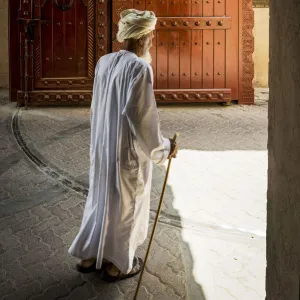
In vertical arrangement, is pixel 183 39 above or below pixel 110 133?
above

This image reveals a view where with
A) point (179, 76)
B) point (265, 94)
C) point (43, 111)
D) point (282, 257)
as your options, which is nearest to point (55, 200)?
point (282, 257)

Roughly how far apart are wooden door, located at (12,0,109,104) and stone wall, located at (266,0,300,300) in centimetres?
791

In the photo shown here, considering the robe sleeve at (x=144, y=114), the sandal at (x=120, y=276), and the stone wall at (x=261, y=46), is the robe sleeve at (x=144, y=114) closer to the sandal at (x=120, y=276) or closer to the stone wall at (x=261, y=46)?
the sandal at (x=120, y=276)

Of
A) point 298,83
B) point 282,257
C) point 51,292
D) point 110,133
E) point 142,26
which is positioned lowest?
point 51,292

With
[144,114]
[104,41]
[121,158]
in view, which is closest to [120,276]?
[121,158]

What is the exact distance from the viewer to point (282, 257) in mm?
1728

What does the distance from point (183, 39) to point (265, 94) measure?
274cm

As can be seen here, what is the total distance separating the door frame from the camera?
30.4ft

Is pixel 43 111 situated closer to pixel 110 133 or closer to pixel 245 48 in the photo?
pixel 245 48

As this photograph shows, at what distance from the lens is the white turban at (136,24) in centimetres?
303

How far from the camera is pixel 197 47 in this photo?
31.6 feet

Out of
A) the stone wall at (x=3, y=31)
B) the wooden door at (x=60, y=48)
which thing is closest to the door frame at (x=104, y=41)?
the wooden door at (x=60, y=48)

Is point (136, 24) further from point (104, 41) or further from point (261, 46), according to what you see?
point (261, 46)

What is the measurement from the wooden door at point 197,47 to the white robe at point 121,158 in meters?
6.49
